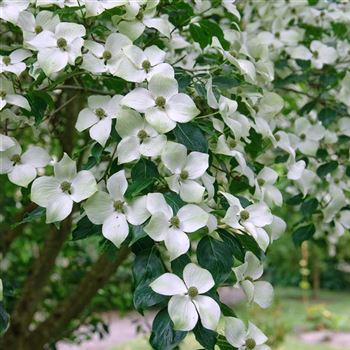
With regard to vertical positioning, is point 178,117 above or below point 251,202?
above

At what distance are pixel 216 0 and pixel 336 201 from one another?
479 millimetres

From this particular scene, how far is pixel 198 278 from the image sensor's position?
0.85m

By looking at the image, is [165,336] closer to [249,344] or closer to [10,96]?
[249,344]

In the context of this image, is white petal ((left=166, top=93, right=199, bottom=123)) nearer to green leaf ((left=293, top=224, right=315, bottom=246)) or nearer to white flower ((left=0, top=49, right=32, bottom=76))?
white flower ((left=0, top=49, right=32, bottom=76))

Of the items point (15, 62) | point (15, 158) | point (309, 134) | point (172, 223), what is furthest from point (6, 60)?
point (309, 134)

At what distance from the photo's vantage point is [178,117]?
0.92 meters

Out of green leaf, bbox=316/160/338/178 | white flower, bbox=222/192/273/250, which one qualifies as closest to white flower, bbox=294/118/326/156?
green leaf, bbox=316/160/338/178

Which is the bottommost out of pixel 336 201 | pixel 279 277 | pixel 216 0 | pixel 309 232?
pixel 279 277

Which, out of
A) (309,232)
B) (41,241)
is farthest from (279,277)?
(309,232)

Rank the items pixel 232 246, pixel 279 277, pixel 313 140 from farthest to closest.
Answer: pixel 279 277, pixel 313 140, pixel 232 246

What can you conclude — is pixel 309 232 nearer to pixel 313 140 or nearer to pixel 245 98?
pixel 313 140

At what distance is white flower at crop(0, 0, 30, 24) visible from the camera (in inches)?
41.2

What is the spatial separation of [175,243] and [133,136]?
6.7 inches

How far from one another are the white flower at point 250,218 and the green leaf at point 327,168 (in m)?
0.42
